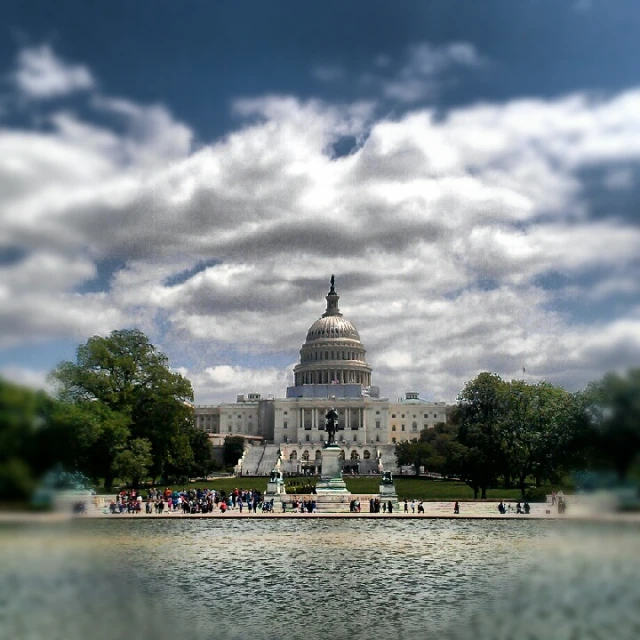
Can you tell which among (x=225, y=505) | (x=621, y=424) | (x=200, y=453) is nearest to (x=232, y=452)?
(x=200, y=453)

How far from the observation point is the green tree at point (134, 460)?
159 ft

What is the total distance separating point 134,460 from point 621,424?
48763 millimetres

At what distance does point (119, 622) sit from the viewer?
8109mm

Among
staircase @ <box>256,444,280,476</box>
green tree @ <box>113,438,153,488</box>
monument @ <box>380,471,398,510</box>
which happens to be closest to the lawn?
monument @ <box>380,471,398,510</box>

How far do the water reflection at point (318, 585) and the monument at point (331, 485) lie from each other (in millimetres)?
20718

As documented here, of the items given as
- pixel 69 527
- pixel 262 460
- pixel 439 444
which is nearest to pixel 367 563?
pixel 69 527

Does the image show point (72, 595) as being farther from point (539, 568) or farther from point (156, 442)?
point (156, 442)

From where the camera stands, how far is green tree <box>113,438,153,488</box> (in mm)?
48537

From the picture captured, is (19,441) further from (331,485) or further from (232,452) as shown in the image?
(232,452)

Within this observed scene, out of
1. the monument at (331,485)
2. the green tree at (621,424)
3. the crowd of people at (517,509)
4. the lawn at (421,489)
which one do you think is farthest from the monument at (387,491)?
the green tree at (621,424)

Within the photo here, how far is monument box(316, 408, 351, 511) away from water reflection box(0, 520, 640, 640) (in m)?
20.7

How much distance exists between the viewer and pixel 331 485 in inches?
2249

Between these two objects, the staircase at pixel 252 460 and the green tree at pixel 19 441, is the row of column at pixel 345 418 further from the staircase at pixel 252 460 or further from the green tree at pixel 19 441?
the green tree at pixel 19 441

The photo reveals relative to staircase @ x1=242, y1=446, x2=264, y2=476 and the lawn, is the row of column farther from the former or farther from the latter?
the lawn
